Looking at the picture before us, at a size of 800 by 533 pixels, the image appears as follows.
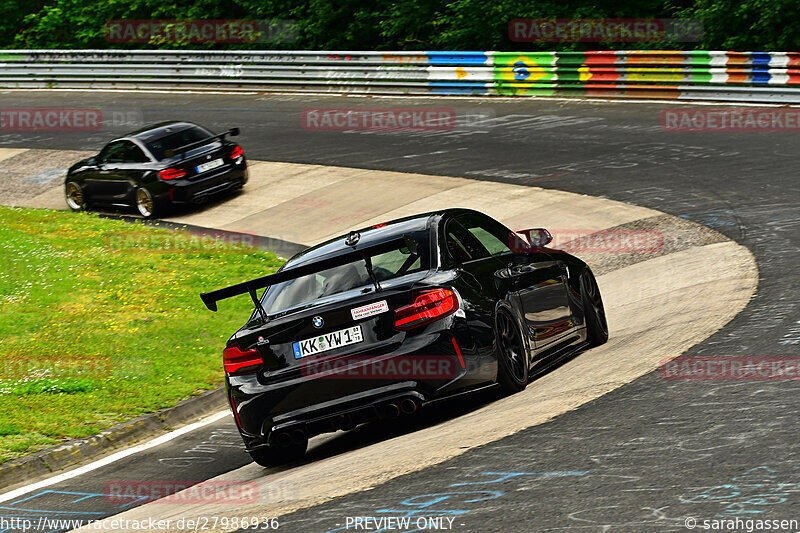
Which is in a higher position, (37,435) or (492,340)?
(492,340)

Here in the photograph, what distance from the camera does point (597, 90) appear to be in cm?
2547

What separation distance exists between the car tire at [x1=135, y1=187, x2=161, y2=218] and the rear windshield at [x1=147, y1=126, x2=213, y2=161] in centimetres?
69

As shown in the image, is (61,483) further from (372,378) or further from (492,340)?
(492,340)

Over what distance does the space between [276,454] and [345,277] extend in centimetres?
134

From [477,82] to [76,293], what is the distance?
15.7 m

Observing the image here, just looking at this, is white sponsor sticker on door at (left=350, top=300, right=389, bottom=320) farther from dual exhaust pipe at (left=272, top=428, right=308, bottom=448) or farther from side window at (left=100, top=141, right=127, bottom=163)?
side window at (left=100, top=141, right=127, bottom=163)

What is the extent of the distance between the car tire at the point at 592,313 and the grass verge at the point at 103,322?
3742 mm

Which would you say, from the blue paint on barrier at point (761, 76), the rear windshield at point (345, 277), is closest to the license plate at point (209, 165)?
the blue paint on barrier at point (761, 76)

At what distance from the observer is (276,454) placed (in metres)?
7.62

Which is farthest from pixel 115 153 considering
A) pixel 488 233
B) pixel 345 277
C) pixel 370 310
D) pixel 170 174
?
pixel 370 310

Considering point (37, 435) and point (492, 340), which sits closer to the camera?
point (492, 340)

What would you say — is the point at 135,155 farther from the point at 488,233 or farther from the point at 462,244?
the point at 462,244

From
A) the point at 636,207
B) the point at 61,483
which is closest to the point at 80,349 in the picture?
the point at 61,483

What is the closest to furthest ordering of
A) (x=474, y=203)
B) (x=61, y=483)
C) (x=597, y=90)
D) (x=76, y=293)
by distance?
(x=61, y=483), (x=76, y=293), (x=474, y=203), (x=597, y=90)
